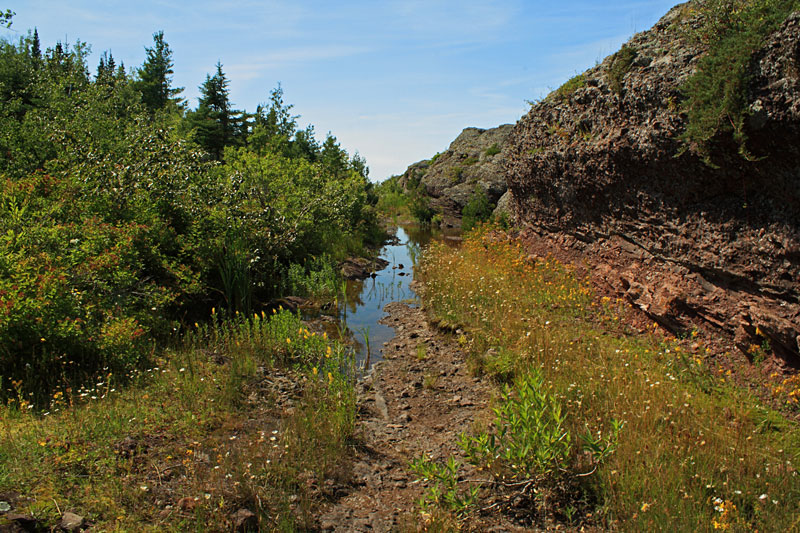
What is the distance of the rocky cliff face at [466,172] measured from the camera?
30.7 metres

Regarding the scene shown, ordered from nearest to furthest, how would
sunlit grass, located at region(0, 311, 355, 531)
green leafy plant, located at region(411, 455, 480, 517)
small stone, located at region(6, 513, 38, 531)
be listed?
small stone, located at region(6, 513, 38, 531), sunlit grass, located at region(0, 311, 355, 531), green leafy plant, located at region(411, 455, 480, 517)

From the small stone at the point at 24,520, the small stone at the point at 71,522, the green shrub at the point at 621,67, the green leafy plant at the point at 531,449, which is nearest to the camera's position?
the small stone at the point at 24,520

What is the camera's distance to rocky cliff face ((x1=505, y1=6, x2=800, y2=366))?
5883 mm

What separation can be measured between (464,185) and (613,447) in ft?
97.7

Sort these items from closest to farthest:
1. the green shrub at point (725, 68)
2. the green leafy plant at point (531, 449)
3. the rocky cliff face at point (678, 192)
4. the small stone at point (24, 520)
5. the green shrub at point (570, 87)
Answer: the small stone at point (24, 520)
the green leafy plant at point (531, 449)
the rocky cliff face at point (678, 192)
the green shrub at point (725, 68)
the green shrub at point (570, 87)

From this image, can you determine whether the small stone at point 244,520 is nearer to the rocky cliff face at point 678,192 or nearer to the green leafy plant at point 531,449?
the green leafy plant at point 531,449

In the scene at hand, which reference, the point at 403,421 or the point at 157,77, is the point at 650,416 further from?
the point at 157,77

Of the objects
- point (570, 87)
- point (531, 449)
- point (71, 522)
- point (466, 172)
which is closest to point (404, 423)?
point (531, 449)

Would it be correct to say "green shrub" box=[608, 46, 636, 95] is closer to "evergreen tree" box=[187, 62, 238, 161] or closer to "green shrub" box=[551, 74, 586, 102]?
"green shrub" box=[551, 74, 586, 102]

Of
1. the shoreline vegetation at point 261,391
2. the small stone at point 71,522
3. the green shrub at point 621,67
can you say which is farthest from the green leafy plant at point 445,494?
the green shrub at point 621,67

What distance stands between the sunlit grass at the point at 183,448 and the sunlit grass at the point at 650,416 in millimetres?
2714

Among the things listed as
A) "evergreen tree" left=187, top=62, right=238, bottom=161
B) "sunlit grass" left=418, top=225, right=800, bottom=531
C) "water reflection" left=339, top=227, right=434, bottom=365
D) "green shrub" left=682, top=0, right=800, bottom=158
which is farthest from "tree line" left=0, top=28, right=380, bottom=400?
"evergreen tree" left=187, top=62, right=238, bottom=161

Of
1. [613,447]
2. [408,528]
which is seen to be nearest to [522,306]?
[613,447]

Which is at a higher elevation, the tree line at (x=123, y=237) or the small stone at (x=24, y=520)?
the tree line at (x=123, y=237)
